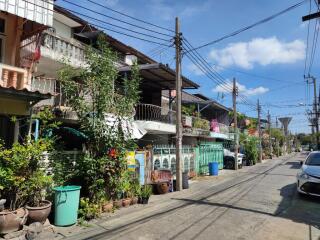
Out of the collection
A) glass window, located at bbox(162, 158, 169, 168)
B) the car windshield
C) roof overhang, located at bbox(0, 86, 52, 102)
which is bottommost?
glass window, located at bbox(162, 158, 169, 168)

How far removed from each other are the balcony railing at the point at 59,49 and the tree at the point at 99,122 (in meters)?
2.18

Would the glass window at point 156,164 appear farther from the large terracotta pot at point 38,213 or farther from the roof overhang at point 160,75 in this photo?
the large terracotta pot at point 38,213

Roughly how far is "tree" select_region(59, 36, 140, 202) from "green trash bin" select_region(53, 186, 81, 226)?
3.07 feet

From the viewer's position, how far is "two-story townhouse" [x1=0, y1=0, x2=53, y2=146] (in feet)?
28.0

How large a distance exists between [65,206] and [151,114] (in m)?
11.3

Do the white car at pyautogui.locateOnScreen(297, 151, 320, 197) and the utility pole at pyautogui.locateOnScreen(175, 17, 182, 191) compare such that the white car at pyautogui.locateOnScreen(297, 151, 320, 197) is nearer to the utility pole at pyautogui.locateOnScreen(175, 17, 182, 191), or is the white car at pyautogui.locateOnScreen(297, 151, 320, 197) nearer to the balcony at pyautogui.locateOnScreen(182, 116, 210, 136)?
the utility pole at pyautogui.locateOnScreen(175, 17, 182, 191)

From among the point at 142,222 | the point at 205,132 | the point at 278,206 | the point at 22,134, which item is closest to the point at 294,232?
the point at 278,206

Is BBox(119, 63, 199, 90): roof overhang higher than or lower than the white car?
higher

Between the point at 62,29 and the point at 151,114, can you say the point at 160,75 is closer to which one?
the point at 151,114

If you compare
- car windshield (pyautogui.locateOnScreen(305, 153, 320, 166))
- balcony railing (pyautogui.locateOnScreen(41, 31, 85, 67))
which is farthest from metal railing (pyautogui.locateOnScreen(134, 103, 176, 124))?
car windshield (pyautogui.locateOnScreen(305, 153, 320, 166))

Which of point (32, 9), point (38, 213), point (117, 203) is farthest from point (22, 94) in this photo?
point (117, 203)

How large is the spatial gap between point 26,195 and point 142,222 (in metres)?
3.12

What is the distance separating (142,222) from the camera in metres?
8.70

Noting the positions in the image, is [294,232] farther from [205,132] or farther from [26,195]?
[205,132]
